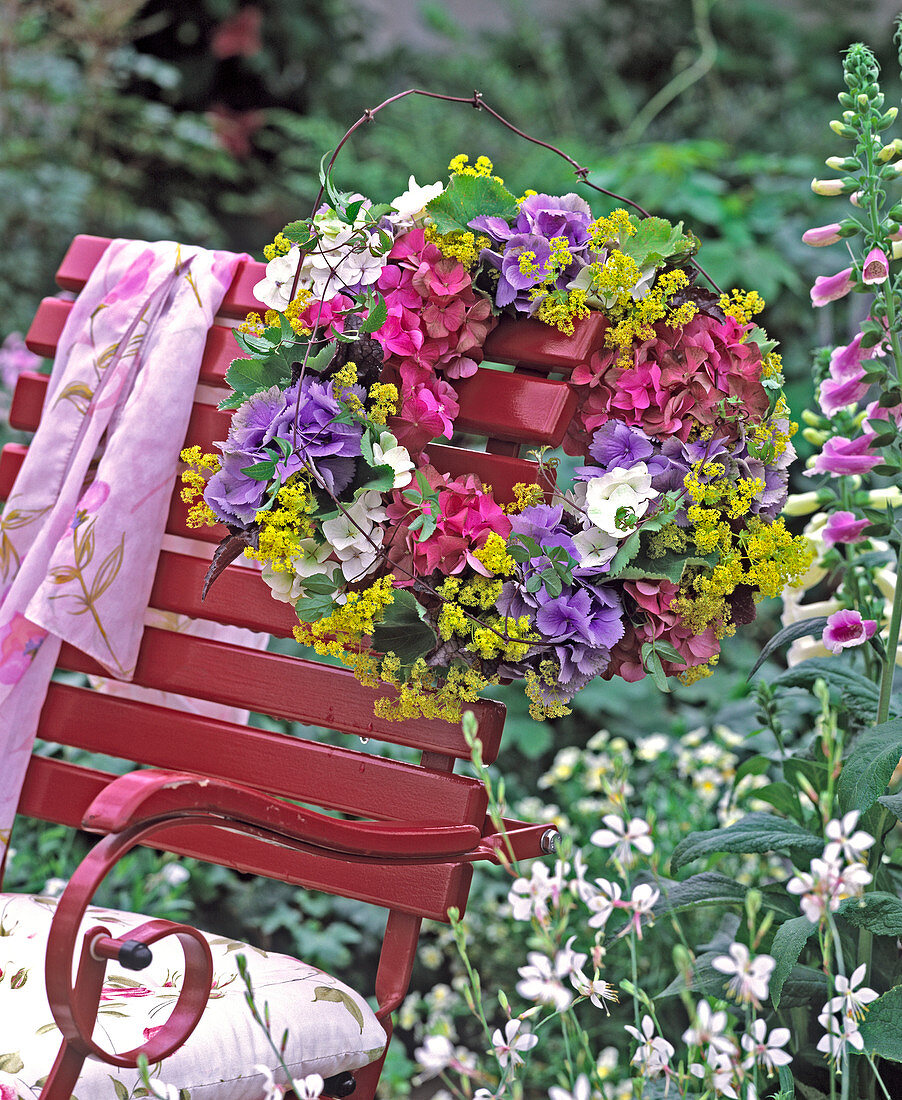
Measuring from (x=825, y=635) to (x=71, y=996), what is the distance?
0.87m

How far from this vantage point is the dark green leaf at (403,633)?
1109 millimetres

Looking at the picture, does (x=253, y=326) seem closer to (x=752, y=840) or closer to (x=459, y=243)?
(x=459, y=243)

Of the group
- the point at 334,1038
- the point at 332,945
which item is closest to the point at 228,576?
the point at 334,1038

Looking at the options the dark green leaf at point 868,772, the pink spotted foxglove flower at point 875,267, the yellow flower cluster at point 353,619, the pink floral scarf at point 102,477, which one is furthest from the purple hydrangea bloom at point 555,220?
the dark green leaf at point 868,772

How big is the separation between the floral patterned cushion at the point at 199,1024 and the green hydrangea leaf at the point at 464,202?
84 centimetres

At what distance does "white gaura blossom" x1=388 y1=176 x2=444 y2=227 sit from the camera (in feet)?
3.77

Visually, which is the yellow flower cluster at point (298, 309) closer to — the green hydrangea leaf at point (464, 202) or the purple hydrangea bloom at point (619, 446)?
the green hydrangea leaf at point (464, 202)

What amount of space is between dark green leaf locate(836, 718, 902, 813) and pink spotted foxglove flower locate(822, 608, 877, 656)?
0.41ft

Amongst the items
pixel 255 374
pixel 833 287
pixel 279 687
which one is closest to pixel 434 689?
pixel 279 687

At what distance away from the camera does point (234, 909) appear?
2.00m

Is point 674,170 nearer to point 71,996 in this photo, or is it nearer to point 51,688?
point 51,688

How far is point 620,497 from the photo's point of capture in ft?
3.59

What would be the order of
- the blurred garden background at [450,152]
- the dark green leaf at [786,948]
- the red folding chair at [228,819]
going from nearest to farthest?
the red folding chair at [228,819] → the dark green leaf at [786,948] → the blurred garden background at [450,152]

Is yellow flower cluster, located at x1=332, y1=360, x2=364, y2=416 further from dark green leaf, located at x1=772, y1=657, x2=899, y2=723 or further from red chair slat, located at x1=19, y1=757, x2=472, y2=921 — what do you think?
dark green leaf, located at x1=772, y1=657, x2=899, y2=723
